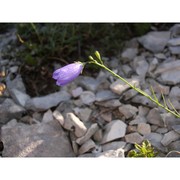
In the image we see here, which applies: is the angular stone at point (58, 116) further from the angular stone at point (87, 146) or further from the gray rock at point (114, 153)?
the gray rock at point (114, 153)

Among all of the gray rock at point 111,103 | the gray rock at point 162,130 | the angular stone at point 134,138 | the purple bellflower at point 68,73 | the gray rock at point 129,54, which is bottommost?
the angular stone at point 134,138

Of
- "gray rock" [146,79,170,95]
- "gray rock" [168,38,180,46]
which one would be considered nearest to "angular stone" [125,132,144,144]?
"gray rock" [146,79,170,95]

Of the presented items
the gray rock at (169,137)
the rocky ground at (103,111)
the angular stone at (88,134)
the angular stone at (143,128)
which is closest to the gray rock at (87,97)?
the rocky ground at (103,111)

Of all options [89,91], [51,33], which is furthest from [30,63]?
[89,91]

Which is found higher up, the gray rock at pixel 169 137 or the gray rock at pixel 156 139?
the gray rock at pixel 169 137

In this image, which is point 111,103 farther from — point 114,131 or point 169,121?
point 169,121
